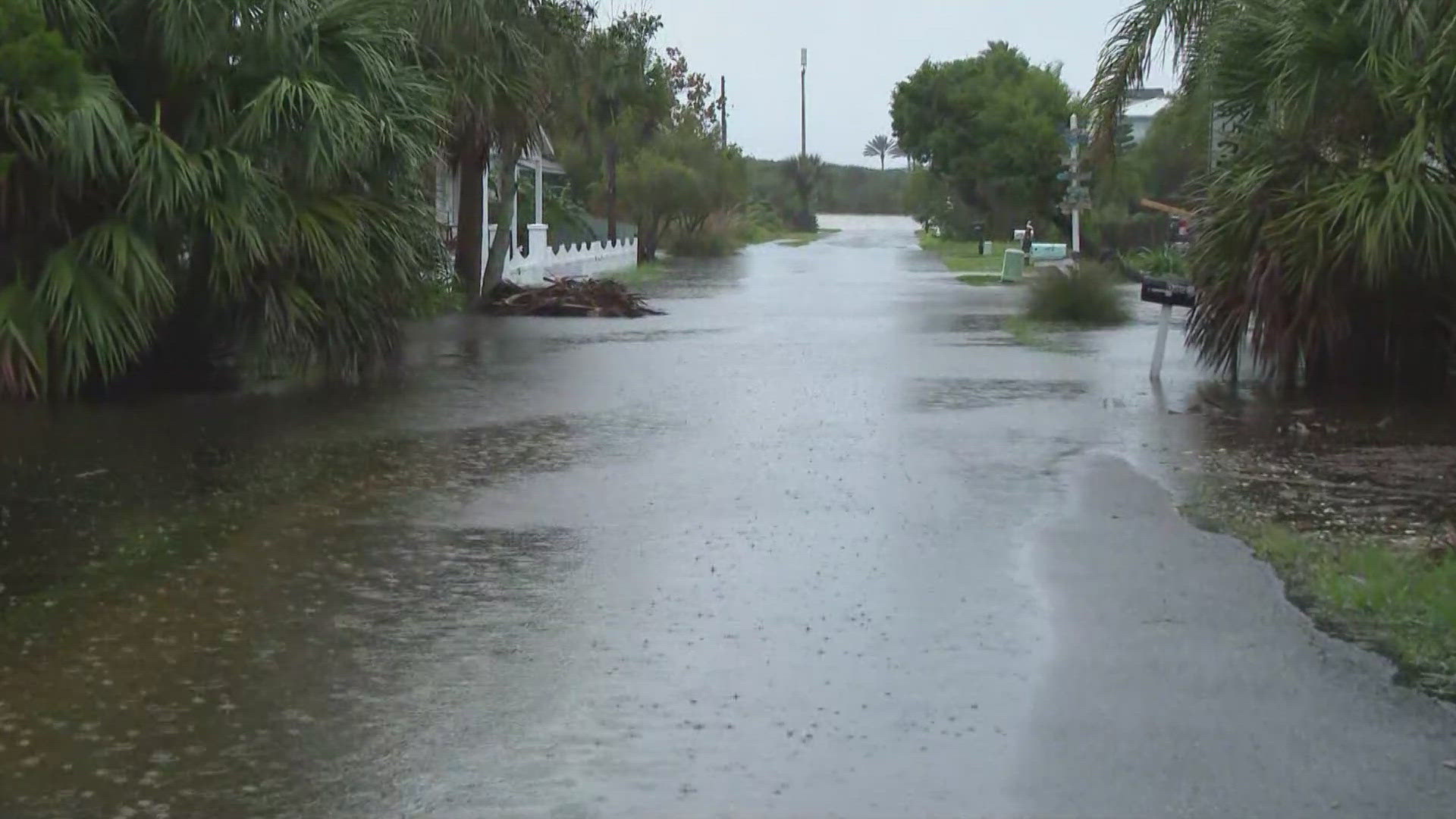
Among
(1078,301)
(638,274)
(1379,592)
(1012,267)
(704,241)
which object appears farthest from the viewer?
(704,241)

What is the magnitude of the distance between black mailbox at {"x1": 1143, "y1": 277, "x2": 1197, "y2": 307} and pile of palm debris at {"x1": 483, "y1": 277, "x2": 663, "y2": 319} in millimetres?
10941

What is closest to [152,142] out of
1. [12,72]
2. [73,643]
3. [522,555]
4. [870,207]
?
[12,72]

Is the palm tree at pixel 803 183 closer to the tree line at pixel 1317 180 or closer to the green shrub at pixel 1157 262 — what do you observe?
the green shrub at pixel 1157 262

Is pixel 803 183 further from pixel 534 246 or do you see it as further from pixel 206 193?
pixel 206 193

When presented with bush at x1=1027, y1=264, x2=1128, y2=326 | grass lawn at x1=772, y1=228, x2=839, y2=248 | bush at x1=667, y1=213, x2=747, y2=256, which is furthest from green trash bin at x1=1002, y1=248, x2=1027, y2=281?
grass lawn at x1=772, y1=228, x2=839, y2=248

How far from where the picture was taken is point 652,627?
7.52 m

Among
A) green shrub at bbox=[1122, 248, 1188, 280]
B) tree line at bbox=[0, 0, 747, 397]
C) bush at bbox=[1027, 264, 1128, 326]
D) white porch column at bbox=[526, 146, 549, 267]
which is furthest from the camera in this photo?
white porch column at bbox=[526, 146, 549, 267]

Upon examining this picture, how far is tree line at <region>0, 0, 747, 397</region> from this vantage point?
13750 mm

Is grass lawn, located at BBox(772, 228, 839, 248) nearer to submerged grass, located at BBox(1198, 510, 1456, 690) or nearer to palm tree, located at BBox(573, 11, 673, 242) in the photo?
palm tree, located at BBox(573, 11, 673, 242)

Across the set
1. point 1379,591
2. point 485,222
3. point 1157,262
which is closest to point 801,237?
point 1157,262

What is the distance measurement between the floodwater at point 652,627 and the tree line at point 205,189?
2.88ft

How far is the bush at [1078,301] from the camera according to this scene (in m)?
24.5

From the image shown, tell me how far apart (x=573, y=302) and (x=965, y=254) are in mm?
32835

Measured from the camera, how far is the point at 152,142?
1398 centimetres
